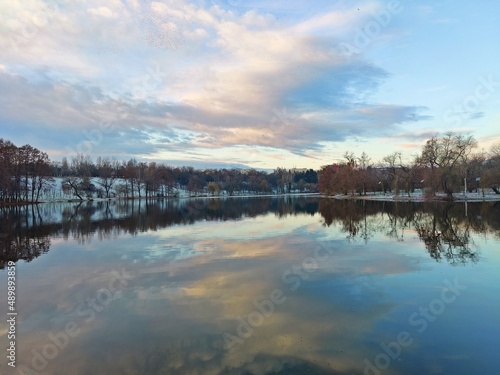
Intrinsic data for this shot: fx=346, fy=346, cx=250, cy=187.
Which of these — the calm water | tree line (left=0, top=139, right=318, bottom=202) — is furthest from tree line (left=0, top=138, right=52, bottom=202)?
the calm water

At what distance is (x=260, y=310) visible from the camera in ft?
26.5

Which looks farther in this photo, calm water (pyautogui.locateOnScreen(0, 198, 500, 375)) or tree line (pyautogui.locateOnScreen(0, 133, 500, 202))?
tree line (pyautogui.locateOnScreen(0, 133, 500, 202))

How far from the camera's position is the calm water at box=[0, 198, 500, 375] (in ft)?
18.8

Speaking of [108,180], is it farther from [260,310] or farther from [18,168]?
[260,310]

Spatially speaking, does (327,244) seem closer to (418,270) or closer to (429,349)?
(418,270)

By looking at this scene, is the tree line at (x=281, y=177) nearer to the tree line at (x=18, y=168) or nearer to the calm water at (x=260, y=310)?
the tree line at (x=18, y=168)

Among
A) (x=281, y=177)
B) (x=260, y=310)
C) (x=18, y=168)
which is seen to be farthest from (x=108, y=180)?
(x=260, y=310)

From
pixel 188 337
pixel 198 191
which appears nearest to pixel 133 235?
pixel 188 337

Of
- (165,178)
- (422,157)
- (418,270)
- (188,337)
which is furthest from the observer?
(165,178)

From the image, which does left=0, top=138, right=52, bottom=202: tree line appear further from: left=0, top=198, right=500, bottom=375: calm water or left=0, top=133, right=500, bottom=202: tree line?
left=0, top=198, right=500, bottom=375: calm water

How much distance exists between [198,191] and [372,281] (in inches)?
6051

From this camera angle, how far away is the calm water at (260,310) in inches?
226

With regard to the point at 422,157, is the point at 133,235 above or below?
below

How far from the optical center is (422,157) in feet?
181
